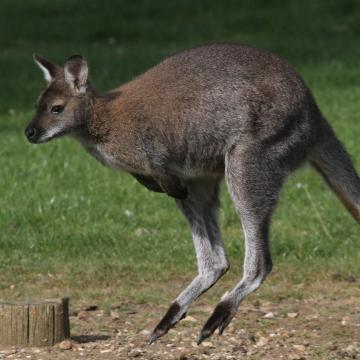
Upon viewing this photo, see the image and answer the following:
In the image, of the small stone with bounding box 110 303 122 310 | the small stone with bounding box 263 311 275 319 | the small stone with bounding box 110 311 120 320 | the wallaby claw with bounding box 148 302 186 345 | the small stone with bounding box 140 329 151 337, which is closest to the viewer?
the wallaby claw with bounding box 148 302 186 345

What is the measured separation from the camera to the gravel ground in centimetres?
682

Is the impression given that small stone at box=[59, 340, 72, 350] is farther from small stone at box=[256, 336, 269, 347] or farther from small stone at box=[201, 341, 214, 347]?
small stone at box=[256, 336, 269, 347]

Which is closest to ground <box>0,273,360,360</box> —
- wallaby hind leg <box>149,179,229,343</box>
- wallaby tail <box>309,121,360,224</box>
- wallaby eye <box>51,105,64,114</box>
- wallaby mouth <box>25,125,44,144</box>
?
wallaby hind leg <box>149,179,229,343</box>

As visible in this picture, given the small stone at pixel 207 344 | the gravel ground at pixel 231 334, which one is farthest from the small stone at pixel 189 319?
the small stone at pixel 207 344

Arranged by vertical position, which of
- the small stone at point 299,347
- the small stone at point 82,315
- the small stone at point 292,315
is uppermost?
the small stone at point 299,347

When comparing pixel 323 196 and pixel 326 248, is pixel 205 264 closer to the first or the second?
pixel 326 248

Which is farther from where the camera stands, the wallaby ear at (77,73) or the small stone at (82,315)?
the small stone at (82,315)

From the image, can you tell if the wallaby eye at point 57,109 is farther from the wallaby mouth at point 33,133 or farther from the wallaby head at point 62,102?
the wallaby mouth at point 33,133

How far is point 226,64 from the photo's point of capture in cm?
718

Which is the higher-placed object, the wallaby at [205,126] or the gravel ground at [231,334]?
the wallaby at [205,126]

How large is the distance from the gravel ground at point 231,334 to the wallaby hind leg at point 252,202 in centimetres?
38

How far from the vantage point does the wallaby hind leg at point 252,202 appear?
7.00 m

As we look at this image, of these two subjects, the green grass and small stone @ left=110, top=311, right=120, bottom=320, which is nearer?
small stone @ left=110, top=311, right=120, bottom=320

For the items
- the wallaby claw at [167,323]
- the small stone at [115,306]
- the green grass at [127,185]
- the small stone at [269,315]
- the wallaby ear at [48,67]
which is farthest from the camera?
the green grass at [127,185]
